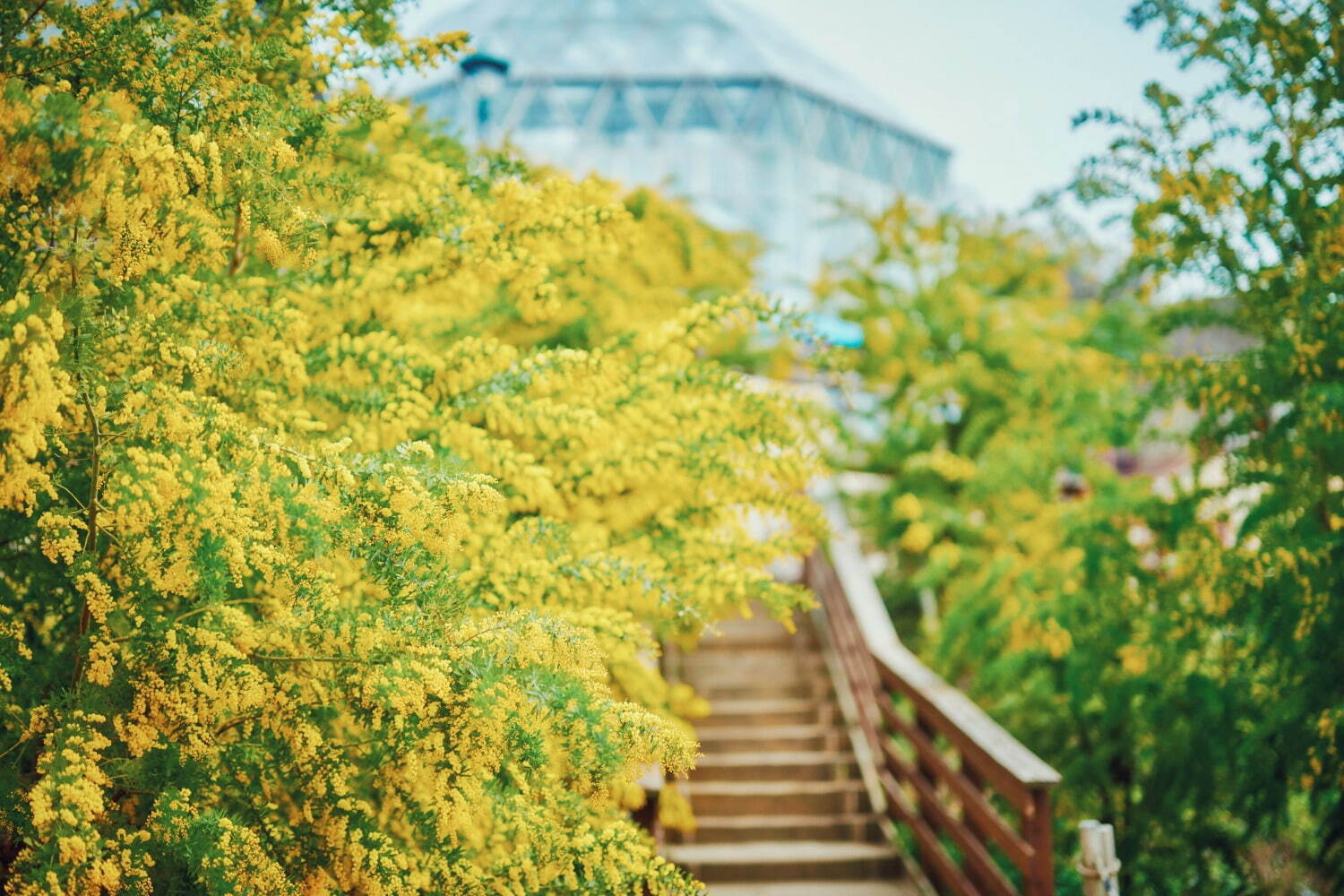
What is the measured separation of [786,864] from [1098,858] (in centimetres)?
276

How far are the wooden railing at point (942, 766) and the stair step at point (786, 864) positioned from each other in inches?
12.7

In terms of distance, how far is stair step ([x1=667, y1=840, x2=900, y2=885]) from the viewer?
6.65m

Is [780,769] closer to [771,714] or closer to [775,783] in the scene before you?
[775,783]

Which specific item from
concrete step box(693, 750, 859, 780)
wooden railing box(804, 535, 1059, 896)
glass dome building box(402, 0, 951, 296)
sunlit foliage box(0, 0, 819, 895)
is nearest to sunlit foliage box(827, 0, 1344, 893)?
wooden railing box(804, 535, 1059, 896)

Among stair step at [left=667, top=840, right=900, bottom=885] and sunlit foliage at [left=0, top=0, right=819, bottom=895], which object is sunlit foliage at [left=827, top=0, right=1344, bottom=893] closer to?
stair step at [left=667, top=840, right=900, bottom=885]

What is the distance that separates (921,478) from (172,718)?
26.6 ft

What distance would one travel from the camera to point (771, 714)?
834 centimetres

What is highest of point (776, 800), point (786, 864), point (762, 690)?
point (762, 690)

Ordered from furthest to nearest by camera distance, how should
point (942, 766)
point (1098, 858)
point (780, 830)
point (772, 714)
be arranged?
point (772, 714)
point (780, 830)
point (942, 766)
point (1098, 858)

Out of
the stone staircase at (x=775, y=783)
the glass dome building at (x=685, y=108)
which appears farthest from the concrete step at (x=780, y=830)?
the glass dome building at (x=685, y=108)

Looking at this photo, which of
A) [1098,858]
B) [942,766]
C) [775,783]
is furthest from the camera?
[775,783]

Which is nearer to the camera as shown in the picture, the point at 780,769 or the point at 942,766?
the point at 942,766

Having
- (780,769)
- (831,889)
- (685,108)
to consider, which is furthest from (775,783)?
(685,108)

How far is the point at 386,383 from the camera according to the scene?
11.9ft
